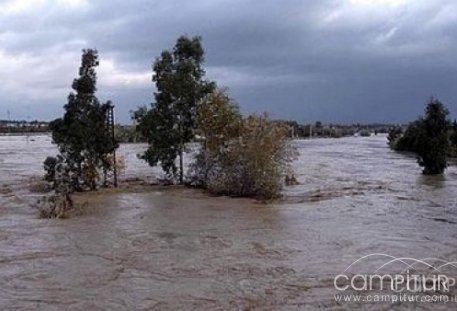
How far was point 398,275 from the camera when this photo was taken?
11812mm

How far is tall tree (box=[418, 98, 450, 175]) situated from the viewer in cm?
3878

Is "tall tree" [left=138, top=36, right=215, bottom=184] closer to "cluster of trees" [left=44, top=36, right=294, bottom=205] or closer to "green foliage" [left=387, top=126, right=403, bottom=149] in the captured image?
"cluster of trees" [left=44, top=36, right=294, bottom=205]

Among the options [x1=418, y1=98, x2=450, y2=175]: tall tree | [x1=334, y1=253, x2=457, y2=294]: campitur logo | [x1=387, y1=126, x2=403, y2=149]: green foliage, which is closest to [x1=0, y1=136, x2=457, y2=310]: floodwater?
[x1=334, y1=253, x2=457, y2=294]: campitur logo

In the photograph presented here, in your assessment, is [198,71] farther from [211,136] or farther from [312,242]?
[312,242]

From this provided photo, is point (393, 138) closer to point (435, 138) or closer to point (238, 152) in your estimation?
point (435, 138)

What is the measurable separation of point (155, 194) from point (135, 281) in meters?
14.9

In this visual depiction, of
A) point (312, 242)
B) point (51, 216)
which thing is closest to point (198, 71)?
point (51, 216)

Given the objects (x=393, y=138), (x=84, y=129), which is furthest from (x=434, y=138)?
(x=393, y=138)

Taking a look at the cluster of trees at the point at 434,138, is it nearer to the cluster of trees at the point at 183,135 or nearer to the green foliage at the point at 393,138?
the cluster of trees at the point at 183,135

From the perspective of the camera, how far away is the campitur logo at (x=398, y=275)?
10.8 m

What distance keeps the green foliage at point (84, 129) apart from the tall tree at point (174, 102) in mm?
2099

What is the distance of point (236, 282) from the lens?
37.3 ft

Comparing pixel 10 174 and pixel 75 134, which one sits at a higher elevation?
pixel 75 134

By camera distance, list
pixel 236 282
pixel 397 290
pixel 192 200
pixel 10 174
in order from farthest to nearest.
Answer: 1. pixel 10 174
2. pixel 192 200
3. pixel 236 282
4. pixel 397 290
